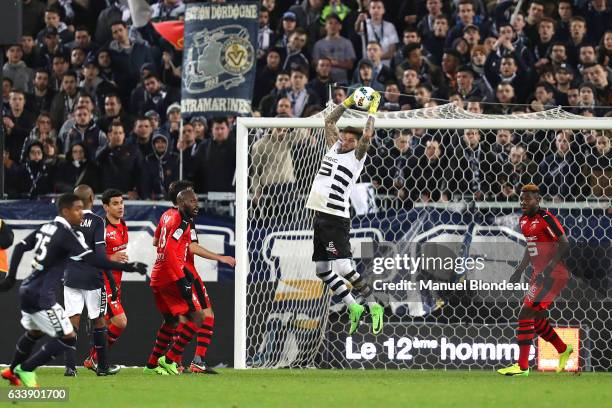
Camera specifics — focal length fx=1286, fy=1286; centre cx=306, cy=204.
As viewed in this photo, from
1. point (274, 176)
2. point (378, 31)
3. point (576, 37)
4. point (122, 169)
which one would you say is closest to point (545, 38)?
point (576, 37)

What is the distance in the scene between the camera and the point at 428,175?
49.2ft

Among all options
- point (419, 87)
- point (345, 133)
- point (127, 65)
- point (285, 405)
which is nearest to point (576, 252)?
point (345, 133)

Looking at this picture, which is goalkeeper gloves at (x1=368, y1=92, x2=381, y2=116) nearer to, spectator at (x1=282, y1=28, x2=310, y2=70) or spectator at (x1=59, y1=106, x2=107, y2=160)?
spectator at (x1=282, y1=28, x2=310, y2=70)

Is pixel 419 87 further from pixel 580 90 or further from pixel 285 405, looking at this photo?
pixel 285 405

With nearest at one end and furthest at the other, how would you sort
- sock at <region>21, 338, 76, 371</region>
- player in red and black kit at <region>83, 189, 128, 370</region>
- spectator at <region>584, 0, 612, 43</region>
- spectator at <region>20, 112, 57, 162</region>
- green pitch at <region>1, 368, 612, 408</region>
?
green pitch at <region>1, 368, 612, 408</region>
sock at <region>21, 338, 76, 371</region>
player in red and black kit at <region>83, 189, 128, 370</region>
spectator at <region>584, 0, 612, 43</region>
spectator at <region>20, 112, 57, 162</region>

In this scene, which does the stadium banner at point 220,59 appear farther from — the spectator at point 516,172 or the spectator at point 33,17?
the spectator at point 33,17

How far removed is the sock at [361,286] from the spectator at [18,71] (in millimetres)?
8449

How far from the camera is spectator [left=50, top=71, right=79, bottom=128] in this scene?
19.5 metres

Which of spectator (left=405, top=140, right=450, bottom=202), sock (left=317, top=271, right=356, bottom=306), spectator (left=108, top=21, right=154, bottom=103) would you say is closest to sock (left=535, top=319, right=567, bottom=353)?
sock (left=317, top=271, right=356, bottom=306)

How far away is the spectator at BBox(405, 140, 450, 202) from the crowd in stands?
0.02 meters

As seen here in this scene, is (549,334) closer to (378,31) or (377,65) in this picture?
(377,65)

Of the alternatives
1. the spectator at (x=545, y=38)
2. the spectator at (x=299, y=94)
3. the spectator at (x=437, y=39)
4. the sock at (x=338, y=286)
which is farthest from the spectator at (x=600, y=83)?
the sock at (x=338, y=286)

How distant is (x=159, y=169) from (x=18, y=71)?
172 inches

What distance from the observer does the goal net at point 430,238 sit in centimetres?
1401
